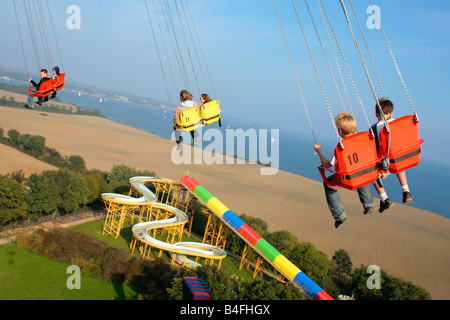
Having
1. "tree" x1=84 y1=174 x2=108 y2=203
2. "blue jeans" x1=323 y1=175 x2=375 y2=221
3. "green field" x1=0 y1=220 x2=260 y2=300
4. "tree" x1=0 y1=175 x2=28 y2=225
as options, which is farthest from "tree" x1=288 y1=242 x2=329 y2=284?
"tree" x1=0 y1=175 x2=28 y2=225

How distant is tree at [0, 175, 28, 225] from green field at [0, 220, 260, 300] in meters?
4.31

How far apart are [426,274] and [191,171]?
55.8 metres

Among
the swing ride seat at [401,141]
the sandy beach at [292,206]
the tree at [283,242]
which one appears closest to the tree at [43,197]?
the sandy beach at [292,206]

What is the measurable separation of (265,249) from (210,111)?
55.1 feet

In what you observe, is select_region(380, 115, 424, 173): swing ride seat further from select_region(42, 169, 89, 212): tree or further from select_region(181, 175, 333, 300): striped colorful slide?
select_region(42, 169, 89, 212): tree

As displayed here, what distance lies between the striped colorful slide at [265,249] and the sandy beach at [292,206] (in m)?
19.2

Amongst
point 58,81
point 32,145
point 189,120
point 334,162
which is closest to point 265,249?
point 189,120

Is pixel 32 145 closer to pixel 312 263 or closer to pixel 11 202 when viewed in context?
pixel 11 202

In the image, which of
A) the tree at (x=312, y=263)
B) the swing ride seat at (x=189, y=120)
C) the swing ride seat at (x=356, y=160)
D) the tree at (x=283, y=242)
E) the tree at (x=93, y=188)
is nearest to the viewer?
the swing ride seat at (x=356, y=160)

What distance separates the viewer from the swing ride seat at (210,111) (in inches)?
551

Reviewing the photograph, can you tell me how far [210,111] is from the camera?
46.7ft

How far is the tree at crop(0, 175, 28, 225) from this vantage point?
98.9 feet

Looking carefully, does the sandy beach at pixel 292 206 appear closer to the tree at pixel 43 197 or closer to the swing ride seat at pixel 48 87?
the tree at pixel 43 197
